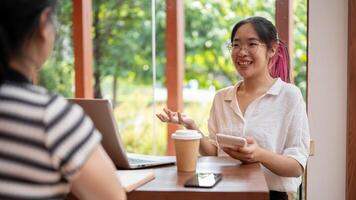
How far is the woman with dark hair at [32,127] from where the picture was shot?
0.74 metres

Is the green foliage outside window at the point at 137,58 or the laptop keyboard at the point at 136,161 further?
the green foliage outside window at the point at 137,58

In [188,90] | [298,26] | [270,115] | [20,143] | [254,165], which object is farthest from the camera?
[188,90]

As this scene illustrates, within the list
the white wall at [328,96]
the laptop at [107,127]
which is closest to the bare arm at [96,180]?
the laptop at [107,127]

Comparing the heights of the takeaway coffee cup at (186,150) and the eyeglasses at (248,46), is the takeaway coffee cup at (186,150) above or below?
below

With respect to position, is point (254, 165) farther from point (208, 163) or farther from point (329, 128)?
point (329, 128)

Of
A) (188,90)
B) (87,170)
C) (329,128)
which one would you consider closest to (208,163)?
(87,170)

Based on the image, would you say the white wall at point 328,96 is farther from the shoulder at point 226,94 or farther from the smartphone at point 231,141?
the smartphone at point 231,141

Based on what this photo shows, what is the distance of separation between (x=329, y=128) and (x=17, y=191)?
6.92 feet

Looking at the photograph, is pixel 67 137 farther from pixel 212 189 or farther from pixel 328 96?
pixel 328 96

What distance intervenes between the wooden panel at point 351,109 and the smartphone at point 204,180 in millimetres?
1413

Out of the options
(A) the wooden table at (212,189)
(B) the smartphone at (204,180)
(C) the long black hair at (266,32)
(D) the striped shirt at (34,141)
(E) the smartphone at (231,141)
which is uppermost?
(C) the long black hair at (266,32)

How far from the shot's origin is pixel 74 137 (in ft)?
2.49

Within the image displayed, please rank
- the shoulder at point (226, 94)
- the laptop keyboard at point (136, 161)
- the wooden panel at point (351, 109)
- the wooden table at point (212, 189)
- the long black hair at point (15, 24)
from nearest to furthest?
1. the long black hair at point (15, 24)
2. the wooden table at point (212, 189)
3. the laptop keyboard at point (136, 161)
4. the shoulder at point (226, 94)
5. the wooden panel at point (351, 109)

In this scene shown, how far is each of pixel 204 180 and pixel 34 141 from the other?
0.66 m
